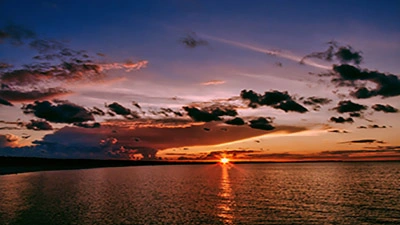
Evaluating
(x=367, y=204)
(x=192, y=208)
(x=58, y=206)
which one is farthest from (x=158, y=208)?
(x=367, y=204)

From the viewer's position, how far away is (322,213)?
6253cm

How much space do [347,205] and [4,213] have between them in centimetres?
6516

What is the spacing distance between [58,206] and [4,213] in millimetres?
10518

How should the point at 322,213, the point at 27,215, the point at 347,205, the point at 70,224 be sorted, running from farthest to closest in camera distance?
1. the point at 347,205
2. the point at 322,213
3. the point at 27,215
4. the point at 70,224

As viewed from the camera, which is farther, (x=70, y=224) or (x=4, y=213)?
(x=4, y=213)

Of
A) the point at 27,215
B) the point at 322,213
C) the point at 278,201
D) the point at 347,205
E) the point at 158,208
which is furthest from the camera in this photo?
the point at 278,201

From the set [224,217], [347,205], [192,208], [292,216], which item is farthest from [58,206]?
[347,205]

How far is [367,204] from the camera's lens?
73125 mm

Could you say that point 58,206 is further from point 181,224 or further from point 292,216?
point 292,216

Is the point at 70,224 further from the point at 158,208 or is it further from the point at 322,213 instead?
the point at 322,213

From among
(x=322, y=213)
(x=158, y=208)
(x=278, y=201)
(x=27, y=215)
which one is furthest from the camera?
(x=278, y=201)

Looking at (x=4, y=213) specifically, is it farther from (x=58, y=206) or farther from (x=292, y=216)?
(x=292, y=216)

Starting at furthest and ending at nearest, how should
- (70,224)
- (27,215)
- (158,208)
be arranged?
(158,208)
(27,215)
(70,224)

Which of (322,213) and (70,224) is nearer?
(70,224)
